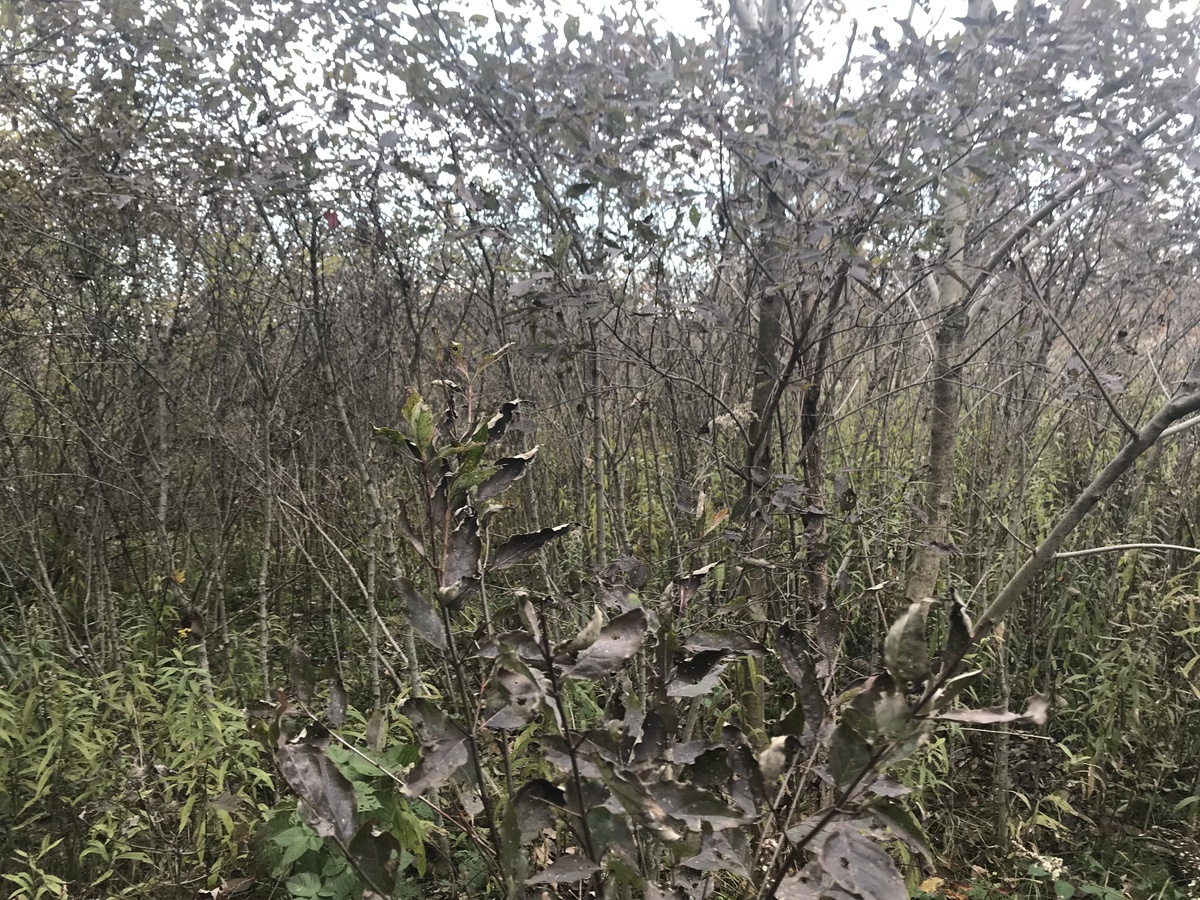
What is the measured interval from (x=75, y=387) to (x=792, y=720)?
3.53m

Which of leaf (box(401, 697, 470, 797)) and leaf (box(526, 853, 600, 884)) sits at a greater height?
leaf (box(401, 697, 470, 797))

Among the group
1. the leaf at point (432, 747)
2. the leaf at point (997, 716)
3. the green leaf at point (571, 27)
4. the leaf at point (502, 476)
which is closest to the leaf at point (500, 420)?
the leaf at point (502, 476)

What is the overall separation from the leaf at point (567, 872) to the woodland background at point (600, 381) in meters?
0.15

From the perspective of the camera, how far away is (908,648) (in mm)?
582

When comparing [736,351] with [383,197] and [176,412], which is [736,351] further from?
[176,412]

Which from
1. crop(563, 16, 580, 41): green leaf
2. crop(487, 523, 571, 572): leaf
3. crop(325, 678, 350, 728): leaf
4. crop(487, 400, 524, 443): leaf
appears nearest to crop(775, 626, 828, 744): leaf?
crop(487, 523, 571, 572): leaf

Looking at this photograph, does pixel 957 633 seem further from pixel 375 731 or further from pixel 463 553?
pixel 375 731

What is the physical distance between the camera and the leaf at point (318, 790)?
752 millimetres

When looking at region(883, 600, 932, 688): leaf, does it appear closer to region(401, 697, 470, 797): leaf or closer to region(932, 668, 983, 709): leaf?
region(932, 668, 983, 709): leaf

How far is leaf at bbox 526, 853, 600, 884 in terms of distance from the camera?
0.79 m

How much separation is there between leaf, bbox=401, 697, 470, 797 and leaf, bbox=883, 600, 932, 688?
490mm

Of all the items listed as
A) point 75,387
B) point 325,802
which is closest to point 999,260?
point 325,802

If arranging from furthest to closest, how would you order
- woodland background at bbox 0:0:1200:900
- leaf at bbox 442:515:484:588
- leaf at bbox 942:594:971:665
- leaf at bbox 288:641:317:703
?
1. woodland background at bbox 0:0:1200:900
2. leaf at bbox 288:641:317:703
3. leaf at bbox 442:515:484:588
4. leaf at bbox 942:594:971:665

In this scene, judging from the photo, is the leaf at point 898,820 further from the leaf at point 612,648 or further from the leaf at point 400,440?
the leaf at point 400,440
